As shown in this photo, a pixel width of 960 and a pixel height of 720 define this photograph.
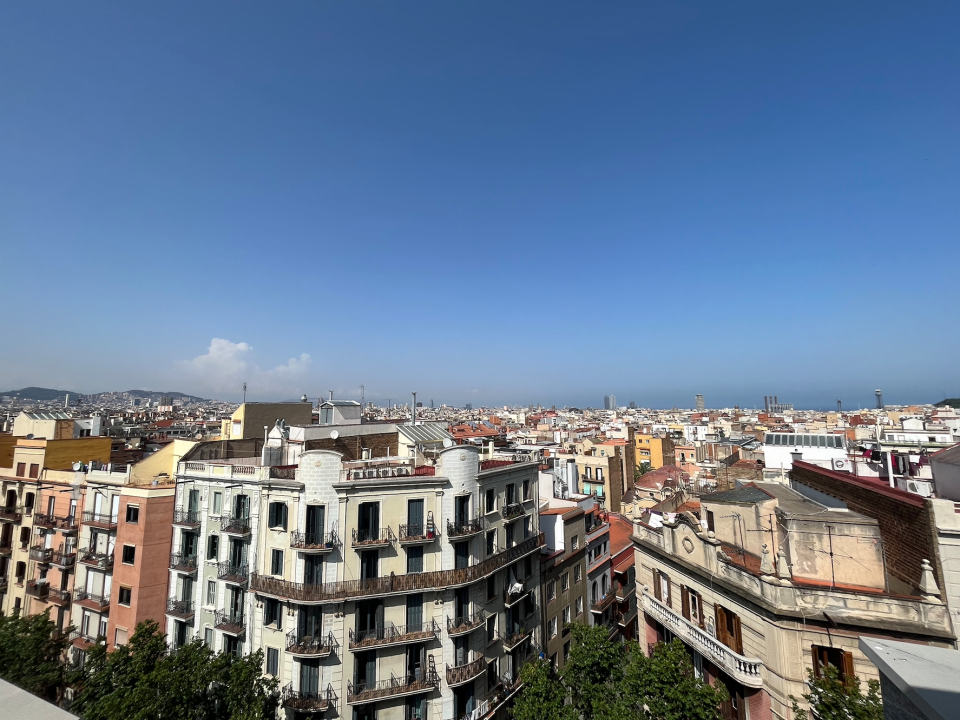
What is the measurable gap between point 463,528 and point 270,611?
10.9m

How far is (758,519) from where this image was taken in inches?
755

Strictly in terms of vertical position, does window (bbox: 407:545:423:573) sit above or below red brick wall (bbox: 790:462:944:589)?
below

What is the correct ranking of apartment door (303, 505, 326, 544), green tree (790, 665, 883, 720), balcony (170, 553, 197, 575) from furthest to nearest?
balcony (170, 553, 197, 575)
apartment door (303, 505, 326, 544)
green tree (790, 665, 883, 720)

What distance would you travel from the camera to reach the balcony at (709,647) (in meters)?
15.8

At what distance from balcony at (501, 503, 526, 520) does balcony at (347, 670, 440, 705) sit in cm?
900

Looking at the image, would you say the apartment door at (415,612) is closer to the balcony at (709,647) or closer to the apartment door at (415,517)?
the apartment door at (415,517)

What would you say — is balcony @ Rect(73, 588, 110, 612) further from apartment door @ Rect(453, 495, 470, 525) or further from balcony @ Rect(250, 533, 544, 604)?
apartment door @ Rect(453, 495, 470, 525)

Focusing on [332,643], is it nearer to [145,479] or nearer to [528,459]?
[528,459]

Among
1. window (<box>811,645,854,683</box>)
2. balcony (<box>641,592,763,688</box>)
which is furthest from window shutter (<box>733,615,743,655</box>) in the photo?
window (<box>811,645,854,683</box>)

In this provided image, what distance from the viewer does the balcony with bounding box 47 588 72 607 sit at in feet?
100

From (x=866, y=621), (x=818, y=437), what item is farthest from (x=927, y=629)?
(x=818, y=437)

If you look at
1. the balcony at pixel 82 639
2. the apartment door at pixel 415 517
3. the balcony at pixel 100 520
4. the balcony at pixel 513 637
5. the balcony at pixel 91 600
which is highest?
the apartment door at pixel 415 517

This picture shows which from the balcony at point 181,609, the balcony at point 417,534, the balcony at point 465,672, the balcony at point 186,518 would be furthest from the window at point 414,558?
the balcony at point 181,609

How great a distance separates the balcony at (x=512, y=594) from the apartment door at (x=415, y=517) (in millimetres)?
7642
